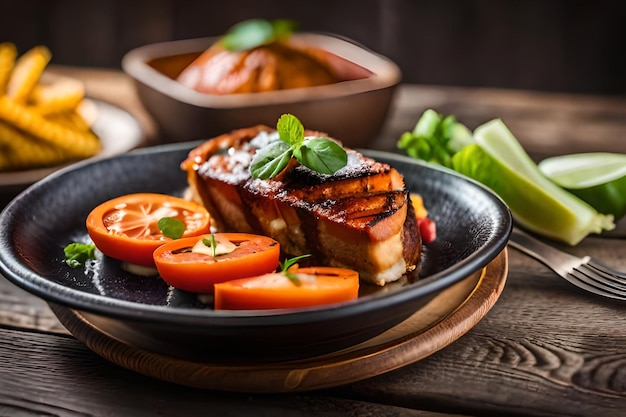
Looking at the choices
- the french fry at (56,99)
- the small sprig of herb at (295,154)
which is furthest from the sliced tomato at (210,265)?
the french fry at (56,99)

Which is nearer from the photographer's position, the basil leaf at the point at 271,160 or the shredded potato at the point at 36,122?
Result: the basil leaf at the point at 271,160

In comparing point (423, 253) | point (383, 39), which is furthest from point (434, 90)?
point (423, 253)

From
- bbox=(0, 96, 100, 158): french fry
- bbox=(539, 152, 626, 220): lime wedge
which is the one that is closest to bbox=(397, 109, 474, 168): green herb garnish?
bbox=(539, 152, 626, 220): lime wedge

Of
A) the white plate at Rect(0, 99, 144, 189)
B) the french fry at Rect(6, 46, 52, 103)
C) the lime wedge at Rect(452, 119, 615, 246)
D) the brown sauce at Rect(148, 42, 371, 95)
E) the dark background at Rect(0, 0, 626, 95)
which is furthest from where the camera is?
the dark background at Rect(0, 0, 626, 95)

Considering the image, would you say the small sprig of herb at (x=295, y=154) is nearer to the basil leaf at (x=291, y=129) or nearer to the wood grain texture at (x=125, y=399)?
the basil leaf at (x=291, y=129)

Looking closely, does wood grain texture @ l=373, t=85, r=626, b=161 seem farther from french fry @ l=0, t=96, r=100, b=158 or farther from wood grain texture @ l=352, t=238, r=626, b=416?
wood grain texture @ l=352, t=238, r=626, b=416
